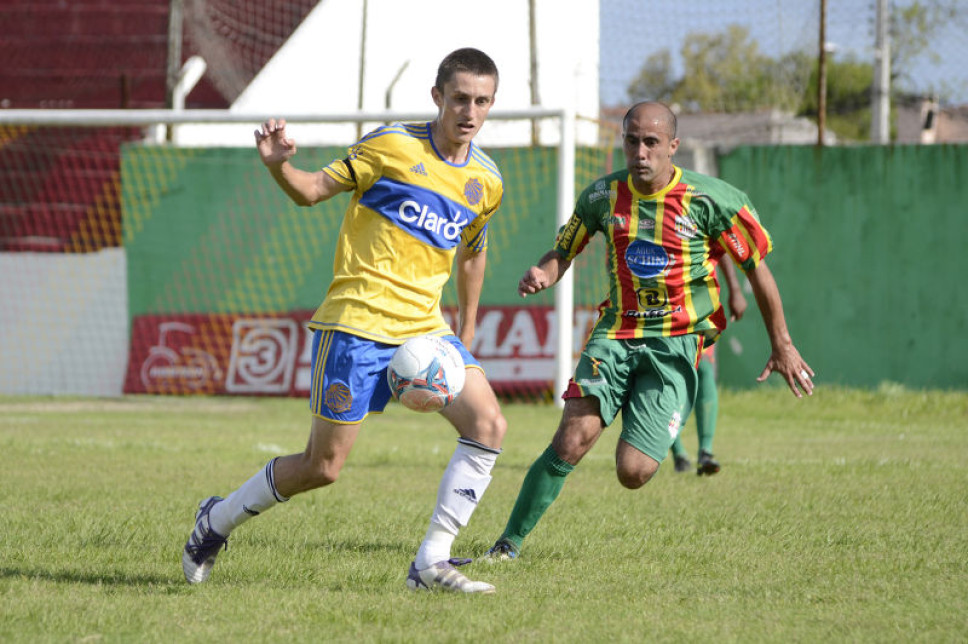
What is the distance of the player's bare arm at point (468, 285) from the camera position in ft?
18.4

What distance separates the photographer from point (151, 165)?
1656cm

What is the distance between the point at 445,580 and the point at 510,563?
28.8 inches

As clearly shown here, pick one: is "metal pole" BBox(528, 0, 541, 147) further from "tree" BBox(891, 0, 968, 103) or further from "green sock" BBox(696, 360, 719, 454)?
"green sock" BBox(696, 360, 719, 454)

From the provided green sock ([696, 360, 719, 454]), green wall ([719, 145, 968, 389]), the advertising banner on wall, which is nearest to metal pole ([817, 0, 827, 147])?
green wall ([719, 145, 968, 389])

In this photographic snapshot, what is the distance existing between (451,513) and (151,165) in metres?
12.5

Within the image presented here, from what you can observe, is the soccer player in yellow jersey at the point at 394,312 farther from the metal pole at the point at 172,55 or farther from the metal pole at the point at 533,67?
the metal pole at the point at 172,55

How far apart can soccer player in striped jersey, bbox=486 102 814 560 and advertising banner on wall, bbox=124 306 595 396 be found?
8.88 meters

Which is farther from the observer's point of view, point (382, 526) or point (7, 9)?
point (7, 9)

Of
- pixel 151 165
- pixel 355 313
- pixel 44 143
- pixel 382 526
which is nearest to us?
pixel 355 313

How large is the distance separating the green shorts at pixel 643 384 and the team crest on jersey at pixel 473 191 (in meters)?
1.03

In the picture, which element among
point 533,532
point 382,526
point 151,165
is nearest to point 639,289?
point 533,532

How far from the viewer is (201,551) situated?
5180 millimetres

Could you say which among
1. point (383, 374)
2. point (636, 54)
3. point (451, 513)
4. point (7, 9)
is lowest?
point (451, 513)

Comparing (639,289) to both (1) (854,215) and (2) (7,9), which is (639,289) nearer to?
(1) (854,215)
